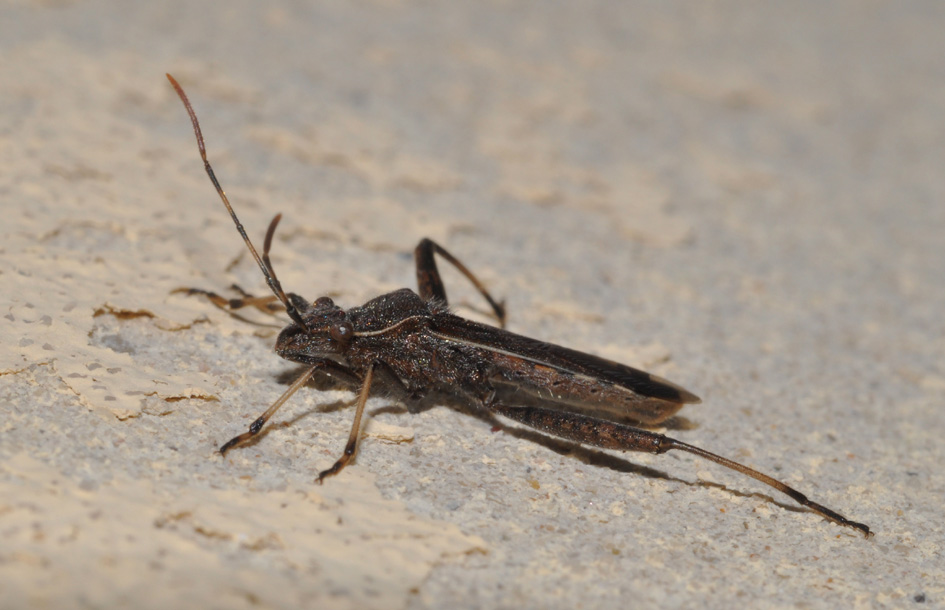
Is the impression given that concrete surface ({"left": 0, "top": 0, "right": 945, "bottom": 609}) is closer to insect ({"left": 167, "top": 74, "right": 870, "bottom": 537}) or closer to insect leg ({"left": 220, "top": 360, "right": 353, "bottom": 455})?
insect leg ({"left": 220, "top": 360, "right": 353, "bottom": 455})

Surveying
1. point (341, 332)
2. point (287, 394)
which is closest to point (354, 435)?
point (287, 394)

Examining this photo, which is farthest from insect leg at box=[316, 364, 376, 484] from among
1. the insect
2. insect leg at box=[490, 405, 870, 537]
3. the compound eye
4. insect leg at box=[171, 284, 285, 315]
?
insect leg at box=[490, 405, 870, 537]

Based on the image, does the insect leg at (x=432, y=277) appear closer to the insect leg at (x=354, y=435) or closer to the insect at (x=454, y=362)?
the insect at (x=454, y=362)

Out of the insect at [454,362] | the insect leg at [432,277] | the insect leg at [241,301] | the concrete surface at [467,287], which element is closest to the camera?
the concrete surface at [467,287]

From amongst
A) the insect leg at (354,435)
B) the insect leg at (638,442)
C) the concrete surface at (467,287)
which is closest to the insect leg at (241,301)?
the concrete surface at (467,287)

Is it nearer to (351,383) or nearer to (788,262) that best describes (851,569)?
(351,383)

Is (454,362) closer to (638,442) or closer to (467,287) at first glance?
(638,442)
